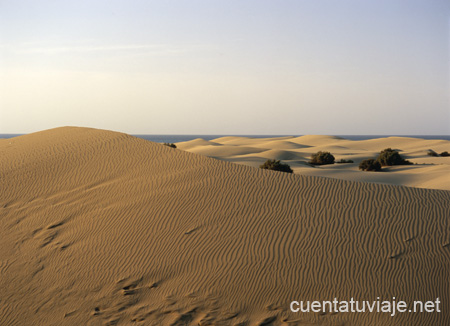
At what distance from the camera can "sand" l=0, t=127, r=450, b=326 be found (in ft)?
→ 20.7

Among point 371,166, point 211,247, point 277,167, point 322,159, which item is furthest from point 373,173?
point 211,247

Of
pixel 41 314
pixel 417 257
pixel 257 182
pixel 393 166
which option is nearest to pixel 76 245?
pixel 41 314

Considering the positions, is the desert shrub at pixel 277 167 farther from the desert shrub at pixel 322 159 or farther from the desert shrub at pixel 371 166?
the desert shrub at pixel 322 159

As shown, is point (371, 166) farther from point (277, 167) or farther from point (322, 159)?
point (277, 167)

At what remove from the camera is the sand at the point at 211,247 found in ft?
20.7

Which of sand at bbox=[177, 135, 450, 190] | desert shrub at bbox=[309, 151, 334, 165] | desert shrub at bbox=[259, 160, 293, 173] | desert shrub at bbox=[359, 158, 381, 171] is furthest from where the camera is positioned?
desert shrub at bbox=[309, 151, 334, 165]

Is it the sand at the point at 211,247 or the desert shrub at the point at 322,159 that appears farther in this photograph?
the desert shrub at the point at 322,159

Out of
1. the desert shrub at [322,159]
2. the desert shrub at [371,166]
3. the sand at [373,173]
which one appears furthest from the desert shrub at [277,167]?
the desert shrub at [322,159]

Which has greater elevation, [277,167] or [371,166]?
[277,167]

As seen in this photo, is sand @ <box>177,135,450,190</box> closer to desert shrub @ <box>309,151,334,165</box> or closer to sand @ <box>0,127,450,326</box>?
desert shrub @ <box>309,151,334,165</box>

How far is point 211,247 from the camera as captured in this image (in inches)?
296

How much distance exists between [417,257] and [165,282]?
12.9 ft

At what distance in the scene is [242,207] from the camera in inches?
343

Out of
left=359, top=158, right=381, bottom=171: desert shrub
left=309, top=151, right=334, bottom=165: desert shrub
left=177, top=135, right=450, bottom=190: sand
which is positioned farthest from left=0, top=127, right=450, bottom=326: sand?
left=309, top=151, right=334, bottom=165: desert shrub
